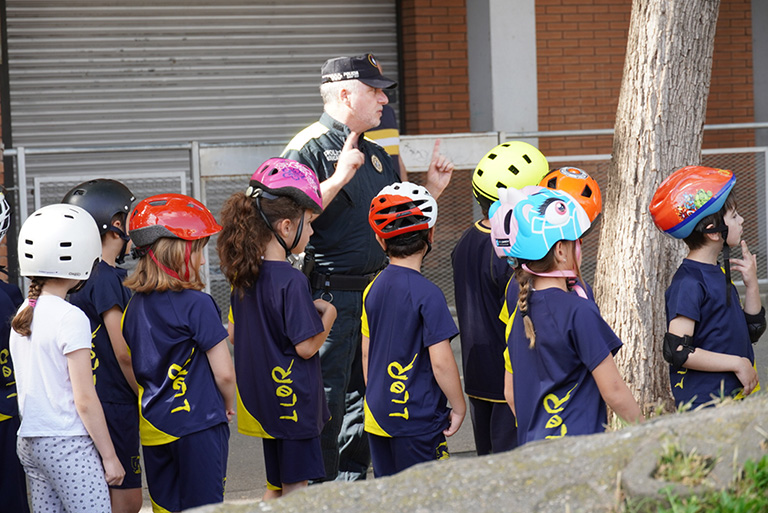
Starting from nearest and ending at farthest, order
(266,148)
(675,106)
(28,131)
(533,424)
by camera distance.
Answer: (533,424) < (675,106) < (266,148) < (28,131)

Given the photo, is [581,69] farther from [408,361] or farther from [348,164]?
[408,361]

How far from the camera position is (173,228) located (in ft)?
13.2

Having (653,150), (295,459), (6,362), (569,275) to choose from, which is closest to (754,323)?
(569,275)

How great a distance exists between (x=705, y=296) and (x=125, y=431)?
8.87 ft

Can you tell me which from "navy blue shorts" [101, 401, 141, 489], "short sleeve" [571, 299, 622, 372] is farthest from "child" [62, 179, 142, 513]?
"short sleeve" [571, 299, 622, 372]

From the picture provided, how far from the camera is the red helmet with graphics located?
4223 millimetres

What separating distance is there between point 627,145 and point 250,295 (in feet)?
9.23

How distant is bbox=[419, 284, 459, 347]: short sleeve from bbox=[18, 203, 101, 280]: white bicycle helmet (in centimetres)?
142

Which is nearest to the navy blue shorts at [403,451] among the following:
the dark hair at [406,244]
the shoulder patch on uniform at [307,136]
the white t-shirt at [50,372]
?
the dark hair at [406,244]

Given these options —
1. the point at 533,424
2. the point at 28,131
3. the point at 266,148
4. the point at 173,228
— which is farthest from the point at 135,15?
the point at 533,424

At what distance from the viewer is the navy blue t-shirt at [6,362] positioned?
4324 millimetres

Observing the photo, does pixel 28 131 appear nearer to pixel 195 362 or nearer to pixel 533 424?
pixel 195 362

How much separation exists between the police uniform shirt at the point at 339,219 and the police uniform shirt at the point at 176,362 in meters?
1.26

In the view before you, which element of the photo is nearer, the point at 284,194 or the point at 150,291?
the point at 150,291
